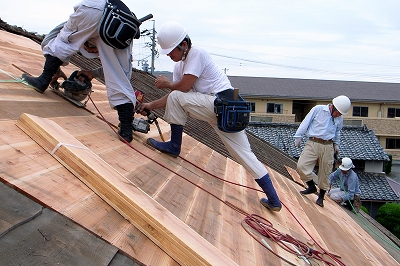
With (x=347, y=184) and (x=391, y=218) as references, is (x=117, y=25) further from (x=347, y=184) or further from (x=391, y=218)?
(x=391, y=218)

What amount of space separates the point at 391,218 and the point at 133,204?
16.5 meters

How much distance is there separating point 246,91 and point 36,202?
2838 cm

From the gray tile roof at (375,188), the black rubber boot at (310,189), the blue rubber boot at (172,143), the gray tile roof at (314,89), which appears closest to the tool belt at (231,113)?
the blue rubber boot at (172,143)

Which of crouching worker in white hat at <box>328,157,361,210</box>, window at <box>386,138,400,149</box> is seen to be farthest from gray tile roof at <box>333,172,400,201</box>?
crouching worker in white hat at <box>328,157,361,210</box>

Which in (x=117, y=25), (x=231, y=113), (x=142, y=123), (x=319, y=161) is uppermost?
(x=117, y=25)

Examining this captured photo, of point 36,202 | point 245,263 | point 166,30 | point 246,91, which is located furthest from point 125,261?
point 246,91

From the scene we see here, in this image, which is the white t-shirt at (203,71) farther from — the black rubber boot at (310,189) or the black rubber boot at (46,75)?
the black rubber boot at (310,189)

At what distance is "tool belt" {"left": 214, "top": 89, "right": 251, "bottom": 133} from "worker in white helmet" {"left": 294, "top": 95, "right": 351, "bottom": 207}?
2.18 m

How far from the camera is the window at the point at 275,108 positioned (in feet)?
97.2

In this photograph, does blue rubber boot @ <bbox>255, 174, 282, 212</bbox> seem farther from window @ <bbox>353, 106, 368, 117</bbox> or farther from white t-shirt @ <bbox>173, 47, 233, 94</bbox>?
window @ <bbox>353, 106, 368, 117</bbox>

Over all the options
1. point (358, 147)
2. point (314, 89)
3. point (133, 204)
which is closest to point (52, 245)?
point (133, 204)

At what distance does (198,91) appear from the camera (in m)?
3.49

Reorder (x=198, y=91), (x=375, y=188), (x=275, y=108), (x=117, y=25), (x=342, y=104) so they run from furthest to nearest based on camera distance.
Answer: (x=275, y=108) → (x=375, y=188) → (x=342, y=104) → (x=198, y=91) → (x=117, y=25)

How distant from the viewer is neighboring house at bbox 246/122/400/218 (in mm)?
19172
